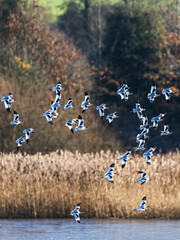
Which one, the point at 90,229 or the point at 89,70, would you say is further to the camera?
the point at 89,70

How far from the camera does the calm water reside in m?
20.7

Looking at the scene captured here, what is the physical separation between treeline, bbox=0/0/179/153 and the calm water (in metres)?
9.53

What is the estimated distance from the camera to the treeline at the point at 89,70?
112 ft

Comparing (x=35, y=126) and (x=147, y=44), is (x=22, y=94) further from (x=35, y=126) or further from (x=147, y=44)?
(x=147, y=44)

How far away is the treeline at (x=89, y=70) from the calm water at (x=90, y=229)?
9.53 metres

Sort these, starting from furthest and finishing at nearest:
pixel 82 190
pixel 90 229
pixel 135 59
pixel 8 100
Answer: pixel 135 59 < pixel 82 190 < pixel 90 229 < pixel 8 100

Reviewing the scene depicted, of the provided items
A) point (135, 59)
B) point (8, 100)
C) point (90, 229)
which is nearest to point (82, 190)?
point (90, 229)

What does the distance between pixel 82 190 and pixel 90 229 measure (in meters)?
2.95

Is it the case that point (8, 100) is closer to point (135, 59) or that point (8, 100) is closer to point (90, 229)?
point (90, 229)

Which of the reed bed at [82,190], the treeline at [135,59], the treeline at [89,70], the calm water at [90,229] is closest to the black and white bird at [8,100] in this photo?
the calm water at [90,229]

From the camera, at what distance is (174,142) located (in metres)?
47.1

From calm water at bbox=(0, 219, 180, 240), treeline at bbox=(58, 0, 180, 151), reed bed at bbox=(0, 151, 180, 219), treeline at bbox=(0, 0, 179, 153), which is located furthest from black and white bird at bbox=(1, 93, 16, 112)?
treeline at bbox=(58, 0, 180, 151)

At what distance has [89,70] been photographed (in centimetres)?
4909

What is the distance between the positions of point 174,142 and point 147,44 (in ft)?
22.2
